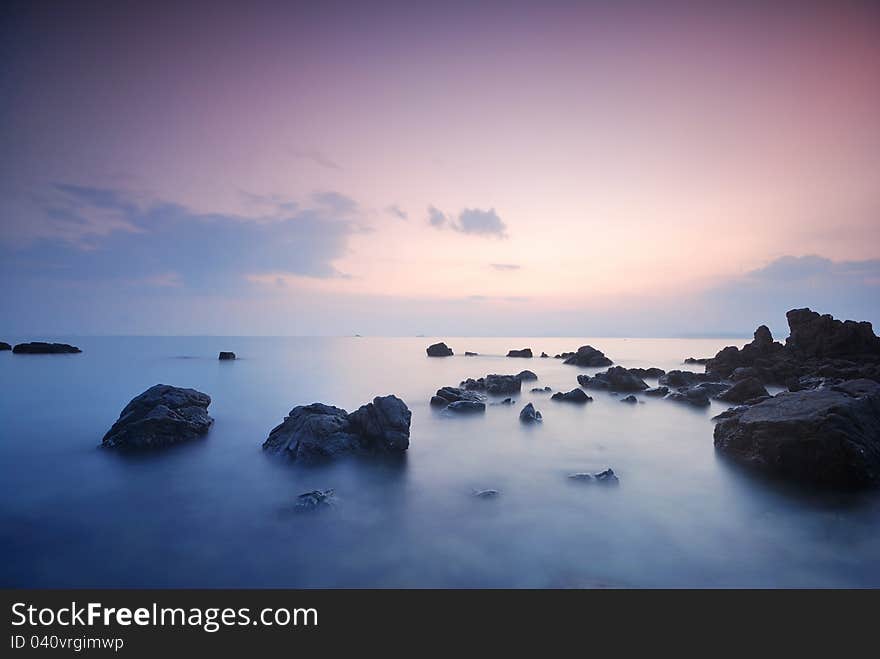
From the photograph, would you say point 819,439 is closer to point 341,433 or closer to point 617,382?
point 341,433

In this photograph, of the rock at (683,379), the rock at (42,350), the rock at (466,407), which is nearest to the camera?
the rock at (466,407)

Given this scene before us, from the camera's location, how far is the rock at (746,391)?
2542cm

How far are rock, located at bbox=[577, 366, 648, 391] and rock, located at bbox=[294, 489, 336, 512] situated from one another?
28.3 meters

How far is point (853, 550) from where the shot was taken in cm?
771

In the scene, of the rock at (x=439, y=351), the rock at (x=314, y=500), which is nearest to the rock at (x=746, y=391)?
the rock at (x=314, y=500)

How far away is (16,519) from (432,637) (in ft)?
36.4

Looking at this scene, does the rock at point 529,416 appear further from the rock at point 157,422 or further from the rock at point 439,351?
the rock at point 439,351

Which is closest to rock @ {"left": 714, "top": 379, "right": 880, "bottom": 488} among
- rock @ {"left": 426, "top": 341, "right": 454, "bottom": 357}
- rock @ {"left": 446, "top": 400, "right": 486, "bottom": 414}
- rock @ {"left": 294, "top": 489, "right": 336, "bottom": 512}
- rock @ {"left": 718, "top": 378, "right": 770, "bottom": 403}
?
rock @ {"left": 446, "top": 400, "right": 486, "bottom": 414}

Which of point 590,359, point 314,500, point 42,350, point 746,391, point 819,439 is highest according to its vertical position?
point 42,350

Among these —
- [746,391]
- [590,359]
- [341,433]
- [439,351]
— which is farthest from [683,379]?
[439,351]

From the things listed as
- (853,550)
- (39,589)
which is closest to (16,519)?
(39,589)

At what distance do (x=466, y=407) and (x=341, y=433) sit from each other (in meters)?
10.2

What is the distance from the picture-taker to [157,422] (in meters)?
14.7

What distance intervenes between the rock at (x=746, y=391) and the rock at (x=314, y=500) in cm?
2830
